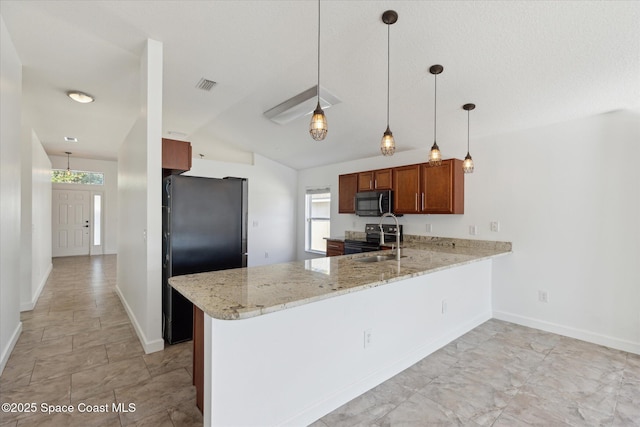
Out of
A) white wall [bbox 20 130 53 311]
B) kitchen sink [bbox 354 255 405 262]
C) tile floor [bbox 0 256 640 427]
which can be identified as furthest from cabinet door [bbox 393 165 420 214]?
white wall [bbox 20 130 53 311]

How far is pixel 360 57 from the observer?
8.95ft

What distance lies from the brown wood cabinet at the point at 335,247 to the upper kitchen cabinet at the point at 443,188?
160cm

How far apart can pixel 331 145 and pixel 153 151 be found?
299 centimetres

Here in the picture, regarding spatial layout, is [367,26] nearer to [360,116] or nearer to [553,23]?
[553,23]

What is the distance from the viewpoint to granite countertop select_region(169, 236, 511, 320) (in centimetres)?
134

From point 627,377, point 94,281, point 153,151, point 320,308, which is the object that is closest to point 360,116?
point 153,151

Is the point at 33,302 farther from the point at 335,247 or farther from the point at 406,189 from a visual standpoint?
the point at 406,189

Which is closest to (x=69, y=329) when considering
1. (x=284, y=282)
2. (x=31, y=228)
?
(x=31, y=228)

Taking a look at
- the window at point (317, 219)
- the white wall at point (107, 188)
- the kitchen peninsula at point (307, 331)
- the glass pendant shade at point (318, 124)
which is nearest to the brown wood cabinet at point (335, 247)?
the window at point (317, 219)

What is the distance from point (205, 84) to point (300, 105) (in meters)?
1.12

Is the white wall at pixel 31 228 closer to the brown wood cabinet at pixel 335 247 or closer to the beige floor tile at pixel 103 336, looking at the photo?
the beige floor tile at pixel 103 336

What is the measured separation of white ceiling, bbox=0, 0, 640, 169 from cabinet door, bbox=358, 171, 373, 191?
0.88 m

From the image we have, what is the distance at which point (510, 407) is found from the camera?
1959mm

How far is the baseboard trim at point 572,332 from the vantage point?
2.80m
